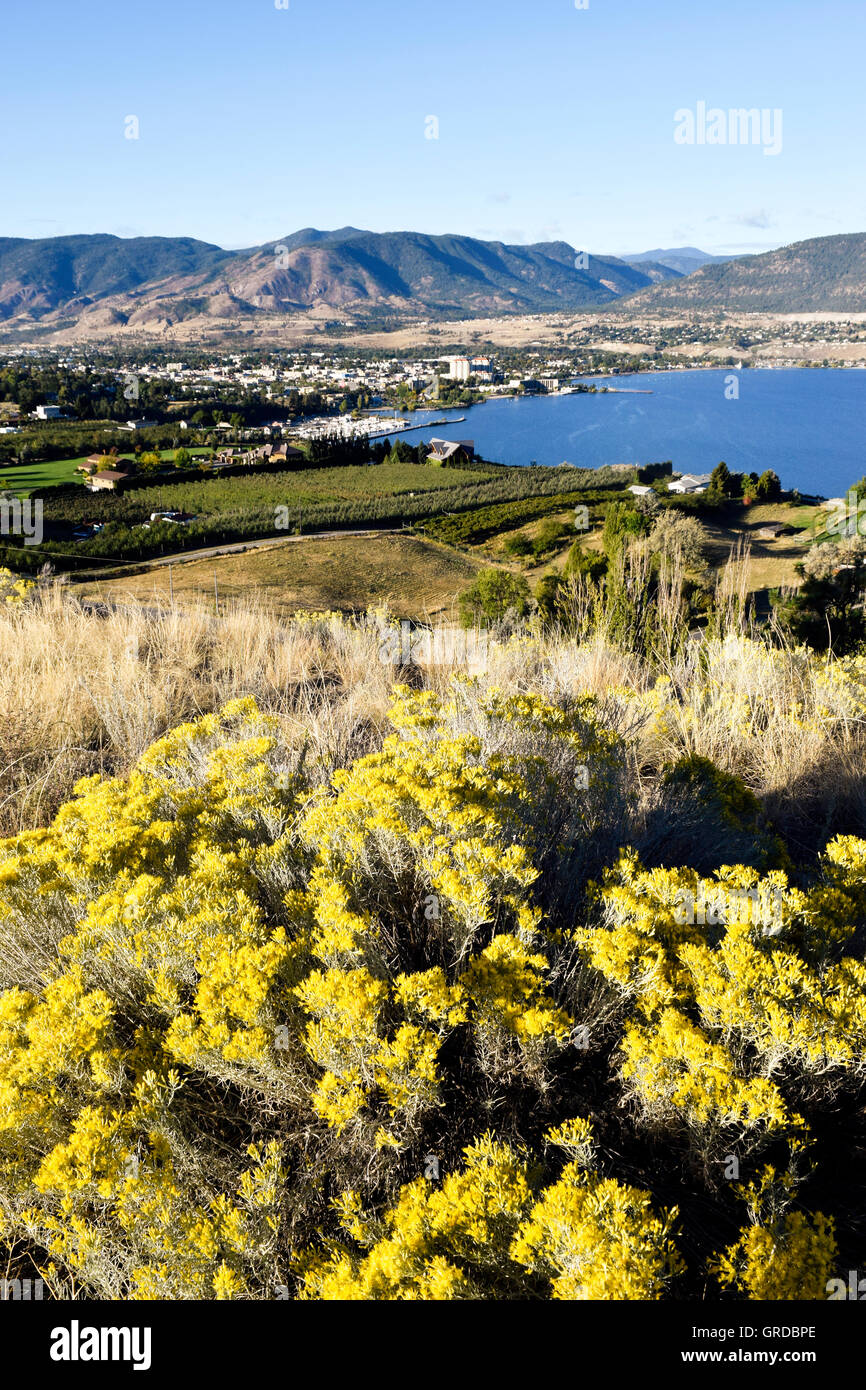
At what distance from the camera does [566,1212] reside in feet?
4.78

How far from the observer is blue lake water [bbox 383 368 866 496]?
9119cm

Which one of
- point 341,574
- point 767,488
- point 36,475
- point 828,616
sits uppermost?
point 36,475

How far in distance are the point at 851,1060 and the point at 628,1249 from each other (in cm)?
86

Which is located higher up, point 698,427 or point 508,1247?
point 698,427

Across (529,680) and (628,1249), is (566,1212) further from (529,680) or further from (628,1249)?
(529,680)

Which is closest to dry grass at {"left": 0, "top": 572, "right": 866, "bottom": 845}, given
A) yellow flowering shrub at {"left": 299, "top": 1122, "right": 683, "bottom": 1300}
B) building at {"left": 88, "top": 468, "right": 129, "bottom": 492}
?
yellow flowering shrub at {"left": 299, "top": 1122, "right": 683, "bottom": 1300}

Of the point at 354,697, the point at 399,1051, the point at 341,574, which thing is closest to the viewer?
the point at 399,1051

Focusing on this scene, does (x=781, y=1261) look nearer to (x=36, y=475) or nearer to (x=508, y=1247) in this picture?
(x=508, y=1247)

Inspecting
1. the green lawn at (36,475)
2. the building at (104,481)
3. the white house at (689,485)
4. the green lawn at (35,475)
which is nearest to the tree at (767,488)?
the white house at (689,485)

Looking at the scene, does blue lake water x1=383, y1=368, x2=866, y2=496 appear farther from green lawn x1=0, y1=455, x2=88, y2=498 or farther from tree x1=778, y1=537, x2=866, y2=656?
tree x1=778, y1=537, x2=866, y2=656

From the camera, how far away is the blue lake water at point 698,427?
9119 centimetres

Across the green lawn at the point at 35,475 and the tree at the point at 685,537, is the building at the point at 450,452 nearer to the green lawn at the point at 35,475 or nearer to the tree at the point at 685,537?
the green lawn at the point at 35,475

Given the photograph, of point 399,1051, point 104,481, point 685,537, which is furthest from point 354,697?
point 104,481

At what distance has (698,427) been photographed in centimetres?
11731
